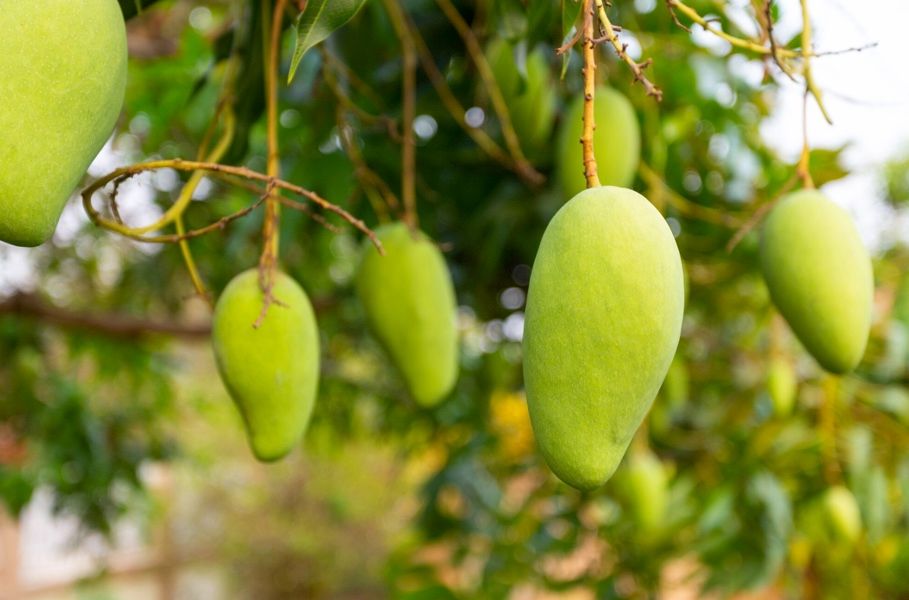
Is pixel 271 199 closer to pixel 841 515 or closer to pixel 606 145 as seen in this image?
pixel 606 145

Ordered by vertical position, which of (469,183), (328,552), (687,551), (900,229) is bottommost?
(328,552)

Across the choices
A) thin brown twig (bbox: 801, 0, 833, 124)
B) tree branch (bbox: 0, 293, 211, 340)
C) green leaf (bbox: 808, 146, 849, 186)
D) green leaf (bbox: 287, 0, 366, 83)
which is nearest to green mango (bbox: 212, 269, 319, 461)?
green leaf (bbox: 287, 0, 366, 83)

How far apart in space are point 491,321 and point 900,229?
1091 millimetres

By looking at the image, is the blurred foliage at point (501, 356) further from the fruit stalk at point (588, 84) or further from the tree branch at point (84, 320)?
the fruit stalk at point (588, 84)

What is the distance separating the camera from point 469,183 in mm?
752

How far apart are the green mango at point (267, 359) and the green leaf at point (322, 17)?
11 cm

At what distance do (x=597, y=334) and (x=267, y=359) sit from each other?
0.15 meters

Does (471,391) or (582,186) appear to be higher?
(582,186)

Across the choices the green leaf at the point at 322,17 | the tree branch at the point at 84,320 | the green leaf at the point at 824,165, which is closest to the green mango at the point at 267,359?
the green leaf at the point at 322,17

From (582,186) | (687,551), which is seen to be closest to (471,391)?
(687,551)

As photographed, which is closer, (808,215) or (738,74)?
(808,215)

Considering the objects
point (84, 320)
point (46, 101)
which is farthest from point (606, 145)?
point (84, 320)

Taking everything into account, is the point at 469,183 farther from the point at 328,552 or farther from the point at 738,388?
the point at 328,552

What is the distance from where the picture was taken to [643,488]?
77 cm
